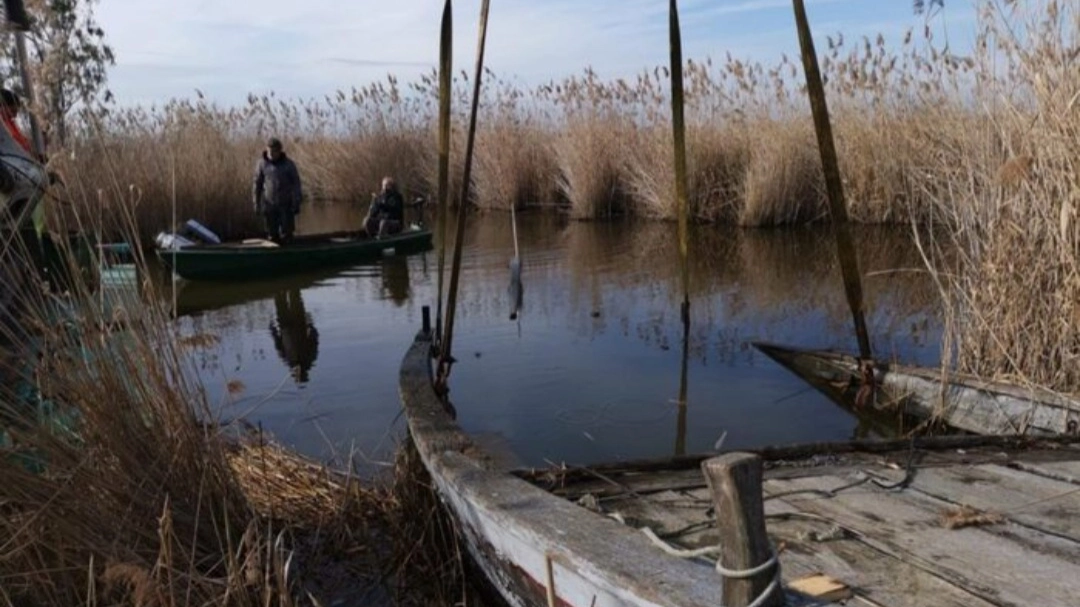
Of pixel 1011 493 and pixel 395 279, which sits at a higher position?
pixel 395 279

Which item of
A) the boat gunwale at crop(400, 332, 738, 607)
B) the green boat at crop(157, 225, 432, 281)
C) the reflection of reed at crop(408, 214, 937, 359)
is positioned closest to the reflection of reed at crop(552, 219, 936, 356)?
the reflection of reed at crop(408, 214, 937, 359)

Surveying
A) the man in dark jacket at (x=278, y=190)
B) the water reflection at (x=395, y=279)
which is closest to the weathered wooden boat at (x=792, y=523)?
the water reflection at (x=395, y=279)

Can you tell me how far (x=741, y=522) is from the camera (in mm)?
1841

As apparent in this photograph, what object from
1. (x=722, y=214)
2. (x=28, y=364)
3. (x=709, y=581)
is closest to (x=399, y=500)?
(x=28, y=364)

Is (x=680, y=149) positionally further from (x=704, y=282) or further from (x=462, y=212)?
(x=704, y=282)

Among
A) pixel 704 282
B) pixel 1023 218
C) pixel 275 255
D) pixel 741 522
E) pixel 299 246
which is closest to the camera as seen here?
pixel 741 522

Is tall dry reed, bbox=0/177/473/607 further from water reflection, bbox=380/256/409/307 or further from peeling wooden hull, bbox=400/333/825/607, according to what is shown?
water reflection, bbox=380/256/409/307

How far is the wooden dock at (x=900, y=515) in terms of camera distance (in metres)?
2.37

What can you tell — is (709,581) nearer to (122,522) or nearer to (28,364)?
(122,522)

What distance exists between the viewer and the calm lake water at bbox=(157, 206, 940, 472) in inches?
236

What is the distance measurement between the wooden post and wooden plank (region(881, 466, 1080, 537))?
54.5 inches

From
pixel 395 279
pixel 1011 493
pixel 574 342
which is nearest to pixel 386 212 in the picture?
pixel 395 279

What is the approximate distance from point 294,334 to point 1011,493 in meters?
7.74

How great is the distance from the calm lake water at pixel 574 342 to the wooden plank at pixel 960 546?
921 mm
